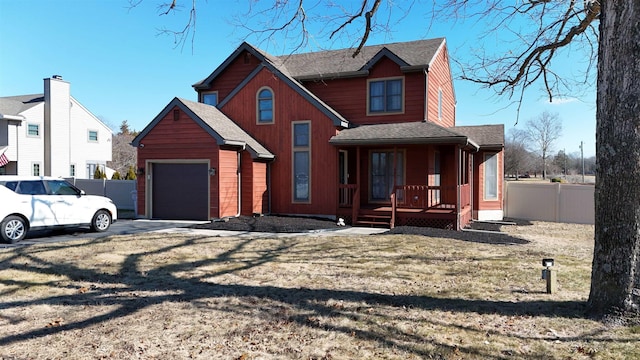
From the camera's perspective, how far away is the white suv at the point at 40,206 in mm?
10289

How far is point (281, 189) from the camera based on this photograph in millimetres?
15992

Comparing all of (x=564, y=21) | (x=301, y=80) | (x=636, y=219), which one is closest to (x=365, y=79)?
(x=301, y=80)

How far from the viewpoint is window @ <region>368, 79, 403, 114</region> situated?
15977mm

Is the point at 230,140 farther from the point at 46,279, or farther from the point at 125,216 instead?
the point at 46,279

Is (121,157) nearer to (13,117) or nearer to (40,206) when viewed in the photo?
(13,117)

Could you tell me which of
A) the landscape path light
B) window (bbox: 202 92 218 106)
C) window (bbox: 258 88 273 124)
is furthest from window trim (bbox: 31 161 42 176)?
the landscape path light

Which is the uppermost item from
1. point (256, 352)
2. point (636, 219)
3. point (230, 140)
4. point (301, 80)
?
point (301, 80)

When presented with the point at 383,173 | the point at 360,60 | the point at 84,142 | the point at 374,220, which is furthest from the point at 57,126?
the point at 374,220

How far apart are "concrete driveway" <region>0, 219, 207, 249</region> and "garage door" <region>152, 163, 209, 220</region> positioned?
52cm

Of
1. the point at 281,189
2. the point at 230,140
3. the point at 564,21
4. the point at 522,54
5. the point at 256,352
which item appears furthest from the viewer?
the point at 281,189

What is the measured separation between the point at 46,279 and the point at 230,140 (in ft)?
26.3

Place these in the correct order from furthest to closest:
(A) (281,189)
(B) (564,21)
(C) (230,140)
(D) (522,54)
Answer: (A) (281,189), (C) (230,140), (D) (522,54), (B) (564,21)

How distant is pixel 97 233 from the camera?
12.2 m

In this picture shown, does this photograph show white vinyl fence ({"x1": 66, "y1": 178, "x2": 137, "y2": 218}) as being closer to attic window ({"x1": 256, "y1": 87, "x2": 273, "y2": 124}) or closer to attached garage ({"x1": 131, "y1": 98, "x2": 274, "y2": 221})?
attached garage ({"x1": 131, "y1": 98, "x2": 274, "y2": 221})
